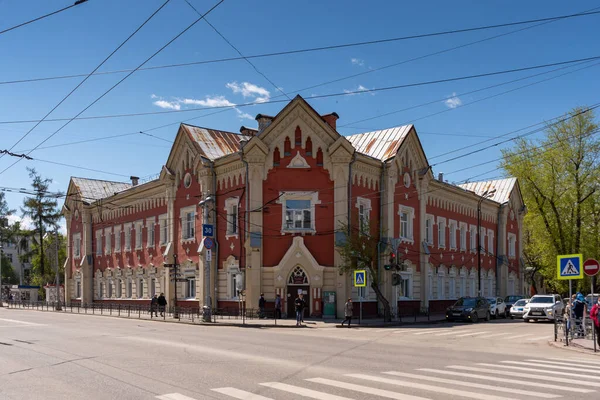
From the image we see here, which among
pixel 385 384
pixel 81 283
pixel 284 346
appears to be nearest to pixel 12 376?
pixel 385 384

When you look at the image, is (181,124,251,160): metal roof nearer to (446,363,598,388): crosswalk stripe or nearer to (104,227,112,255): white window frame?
(104,227,112,255): white window frame

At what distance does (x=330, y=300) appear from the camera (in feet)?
117

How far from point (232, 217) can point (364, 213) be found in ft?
27.3

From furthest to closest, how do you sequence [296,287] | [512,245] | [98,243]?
[512,245]
[98,243]
[296,287]

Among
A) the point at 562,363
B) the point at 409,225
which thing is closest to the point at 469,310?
the point at 409,225

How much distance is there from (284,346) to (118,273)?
3641 cm

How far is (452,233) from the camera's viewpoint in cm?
4966

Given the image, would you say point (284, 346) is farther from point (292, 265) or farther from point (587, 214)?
point (587, 214)

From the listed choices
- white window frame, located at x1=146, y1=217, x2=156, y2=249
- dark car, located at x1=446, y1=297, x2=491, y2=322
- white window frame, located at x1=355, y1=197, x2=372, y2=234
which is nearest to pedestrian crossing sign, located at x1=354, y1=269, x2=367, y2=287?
white window frame, located at x1=355, y1=197, x2=372, y2=234

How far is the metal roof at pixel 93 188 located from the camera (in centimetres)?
5831

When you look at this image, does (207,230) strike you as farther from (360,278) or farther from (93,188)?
(93,188)

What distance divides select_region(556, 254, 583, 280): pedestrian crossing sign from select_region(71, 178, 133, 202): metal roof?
45677 mm

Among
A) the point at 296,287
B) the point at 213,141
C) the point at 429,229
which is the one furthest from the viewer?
the point at 429,229

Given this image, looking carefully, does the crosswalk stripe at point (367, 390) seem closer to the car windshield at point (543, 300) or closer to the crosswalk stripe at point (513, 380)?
the crosswalk stripe at point (513, 380)
